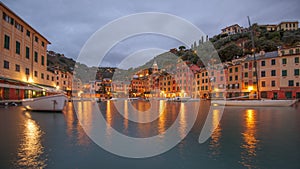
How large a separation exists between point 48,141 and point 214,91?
52.3m

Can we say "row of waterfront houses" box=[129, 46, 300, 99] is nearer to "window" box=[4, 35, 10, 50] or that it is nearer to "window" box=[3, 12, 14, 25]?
"window" box=[4, 35, 10, 50]

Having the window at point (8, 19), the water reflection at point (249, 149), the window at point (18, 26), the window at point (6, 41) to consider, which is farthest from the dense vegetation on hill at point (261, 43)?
the water reflection at point (249, 149)

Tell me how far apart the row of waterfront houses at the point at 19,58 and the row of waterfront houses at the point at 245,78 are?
29.5m

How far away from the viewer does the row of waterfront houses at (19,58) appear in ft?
71.8

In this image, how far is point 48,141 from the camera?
5953 mm

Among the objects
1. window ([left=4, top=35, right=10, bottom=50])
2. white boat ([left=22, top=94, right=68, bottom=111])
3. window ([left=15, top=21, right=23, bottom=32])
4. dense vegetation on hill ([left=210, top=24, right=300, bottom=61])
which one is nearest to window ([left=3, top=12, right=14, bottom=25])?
window ([left=15, top=21, right=23, bottom=32])

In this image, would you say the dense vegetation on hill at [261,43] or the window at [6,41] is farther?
the dense vegetation on hill at [261,43]

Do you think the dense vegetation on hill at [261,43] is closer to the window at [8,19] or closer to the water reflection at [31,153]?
the window at [8,19]

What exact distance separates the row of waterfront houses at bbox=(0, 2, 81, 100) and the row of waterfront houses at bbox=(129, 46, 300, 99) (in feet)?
96.9

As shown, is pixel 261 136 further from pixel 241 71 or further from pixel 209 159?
pixel 241 71

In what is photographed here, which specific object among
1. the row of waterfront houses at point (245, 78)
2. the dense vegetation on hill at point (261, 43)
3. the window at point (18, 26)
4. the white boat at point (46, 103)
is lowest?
the white boat at point (46, 103)

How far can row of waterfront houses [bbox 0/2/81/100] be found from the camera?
21891 millimetres

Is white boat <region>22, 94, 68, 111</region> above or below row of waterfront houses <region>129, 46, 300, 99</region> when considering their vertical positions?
below

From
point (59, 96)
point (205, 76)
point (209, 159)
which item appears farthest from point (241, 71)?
A: point (209, 159)
